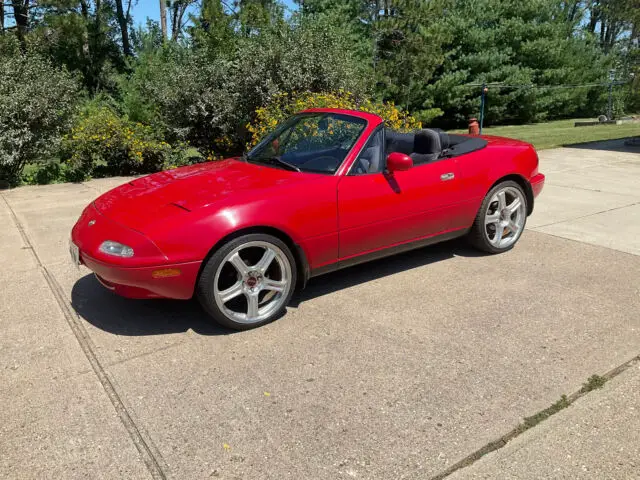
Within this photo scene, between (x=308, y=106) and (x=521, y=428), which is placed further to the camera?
(x=308, y=106)

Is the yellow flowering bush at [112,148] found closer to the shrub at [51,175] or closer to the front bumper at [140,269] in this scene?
the shrub at [51,175]

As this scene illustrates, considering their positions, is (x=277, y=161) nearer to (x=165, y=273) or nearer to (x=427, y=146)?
(x=427, y=146)

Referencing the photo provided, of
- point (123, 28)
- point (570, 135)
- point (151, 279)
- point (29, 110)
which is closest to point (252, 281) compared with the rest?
point (151, 279)

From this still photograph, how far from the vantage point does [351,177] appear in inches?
157

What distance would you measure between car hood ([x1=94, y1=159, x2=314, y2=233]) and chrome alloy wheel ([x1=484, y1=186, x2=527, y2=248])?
2.05 metres

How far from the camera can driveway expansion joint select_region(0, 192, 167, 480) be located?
2.38 meters

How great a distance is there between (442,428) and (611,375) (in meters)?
1.13

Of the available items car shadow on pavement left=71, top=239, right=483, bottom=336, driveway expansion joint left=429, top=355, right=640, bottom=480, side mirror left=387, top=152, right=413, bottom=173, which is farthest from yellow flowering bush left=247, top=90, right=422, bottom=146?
driveway expansion joint left=429, top=355, right=640, bottom=480

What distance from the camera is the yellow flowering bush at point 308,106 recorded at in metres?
9.61

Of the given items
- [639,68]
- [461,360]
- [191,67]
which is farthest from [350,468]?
[639,68]

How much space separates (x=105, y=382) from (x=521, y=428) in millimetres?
2217

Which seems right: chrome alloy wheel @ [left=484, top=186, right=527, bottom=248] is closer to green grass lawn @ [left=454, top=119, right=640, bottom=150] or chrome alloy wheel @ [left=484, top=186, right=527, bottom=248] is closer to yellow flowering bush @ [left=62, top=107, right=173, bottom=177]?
yellow flowering bush @ [left=62, top=107, right=173, bottom=177]

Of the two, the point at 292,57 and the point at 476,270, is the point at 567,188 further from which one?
the point at 292,57

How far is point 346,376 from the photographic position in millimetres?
3045
